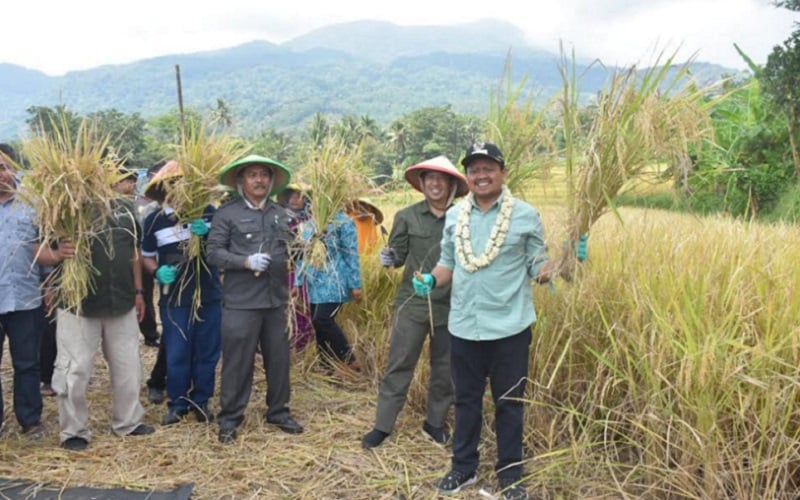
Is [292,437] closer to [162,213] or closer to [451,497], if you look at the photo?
[451,497]

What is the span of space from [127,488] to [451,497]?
1541 mm

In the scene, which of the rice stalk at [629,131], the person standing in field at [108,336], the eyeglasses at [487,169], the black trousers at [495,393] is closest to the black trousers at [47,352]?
the person standing in field at [108,336]

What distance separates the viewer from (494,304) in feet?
9.25

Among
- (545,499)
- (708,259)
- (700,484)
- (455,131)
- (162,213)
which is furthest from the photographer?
(455,131)

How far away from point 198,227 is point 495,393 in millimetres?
2012

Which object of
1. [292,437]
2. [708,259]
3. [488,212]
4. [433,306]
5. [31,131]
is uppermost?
[31,131]

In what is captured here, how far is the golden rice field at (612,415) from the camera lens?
8.05ft

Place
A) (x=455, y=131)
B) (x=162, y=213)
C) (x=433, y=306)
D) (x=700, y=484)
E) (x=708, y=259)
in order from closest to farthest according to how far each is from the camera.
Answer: (x=700, y=484) < (x=708, y=259) < (x=433, y=306) < (x=162, y=213) < (x=455, y=131)

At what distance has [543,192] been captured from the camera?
3.54 metres

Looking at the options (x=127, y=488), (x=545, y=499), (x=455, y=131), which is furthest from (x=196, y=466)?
(x=455, y=131)

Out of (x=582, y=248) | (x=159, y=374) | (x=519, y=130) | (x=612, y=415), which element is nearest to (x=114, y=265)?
(x=159, y=374)

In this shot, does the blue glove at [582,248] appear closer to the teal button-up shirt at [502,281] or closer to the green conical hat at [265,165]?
the teal button-up shirt at [502,281]

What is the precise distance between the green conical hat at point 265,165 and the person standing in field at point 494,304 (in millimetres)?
1238

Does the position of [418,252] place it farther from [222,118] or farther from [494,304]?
[222,118]
